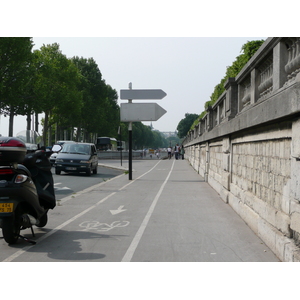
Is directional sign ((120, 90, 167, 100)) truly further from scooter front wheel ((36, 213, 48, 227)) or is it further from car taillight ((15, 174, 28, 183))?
car taillight ((15, 174, 28, 183))

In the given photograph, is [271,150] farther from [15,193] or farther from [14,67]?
[14,67]

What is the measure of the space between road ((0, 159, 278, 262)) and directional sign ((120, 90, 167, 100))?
656 centimetres

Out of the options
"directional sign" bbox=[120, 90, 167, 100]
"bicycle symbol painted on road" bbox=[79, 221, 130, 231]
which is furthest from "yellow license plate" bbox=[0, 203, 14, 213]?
"directional sign" bbox=[120, 90, 167, 100]

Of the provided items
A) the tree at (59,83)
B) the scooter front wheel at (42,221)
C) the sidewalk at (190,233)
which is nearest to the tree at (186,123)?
the tree at (59,83)

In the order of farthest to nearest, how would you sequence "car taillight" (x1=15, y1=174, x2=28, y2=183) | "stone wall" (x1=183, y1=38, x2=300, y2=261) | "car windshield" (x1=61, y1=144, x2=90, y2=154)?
1. "car windshield" (x1=61, y1=144, x2=90, y2=154)
2. "car taillight" (x1=15, y1=174, x2=28, y2=183)
3. "stone wall" (x1=183, y1=38, x2=300, y2=261)

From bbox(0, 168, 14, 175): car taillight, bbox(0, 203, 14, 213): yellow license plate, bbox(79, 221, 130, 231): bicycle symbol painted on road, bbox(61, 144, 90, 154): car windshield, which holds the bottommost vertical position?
bbox(79, 221, 130, 231): bicycle symbol painted on road

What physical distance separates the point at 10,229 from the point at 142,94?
40.6ft

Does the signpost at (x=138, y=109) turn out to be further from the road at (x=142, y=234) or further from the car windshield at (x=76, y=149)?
the road at (x=142, y=234)

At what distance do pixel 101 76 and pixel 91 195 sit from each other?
188ft

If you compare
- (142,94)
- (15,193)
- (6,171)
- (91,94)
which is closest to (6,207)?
(15,193)

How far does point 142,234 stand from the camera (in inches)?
286

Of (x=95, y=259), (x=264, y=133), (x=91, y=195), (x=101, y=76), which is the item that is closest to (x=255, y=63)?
(x=264, y=133)

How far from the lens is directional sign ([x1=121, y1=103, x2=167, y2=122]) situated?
59.2 ft

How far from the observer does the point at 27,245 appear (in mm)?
6371
